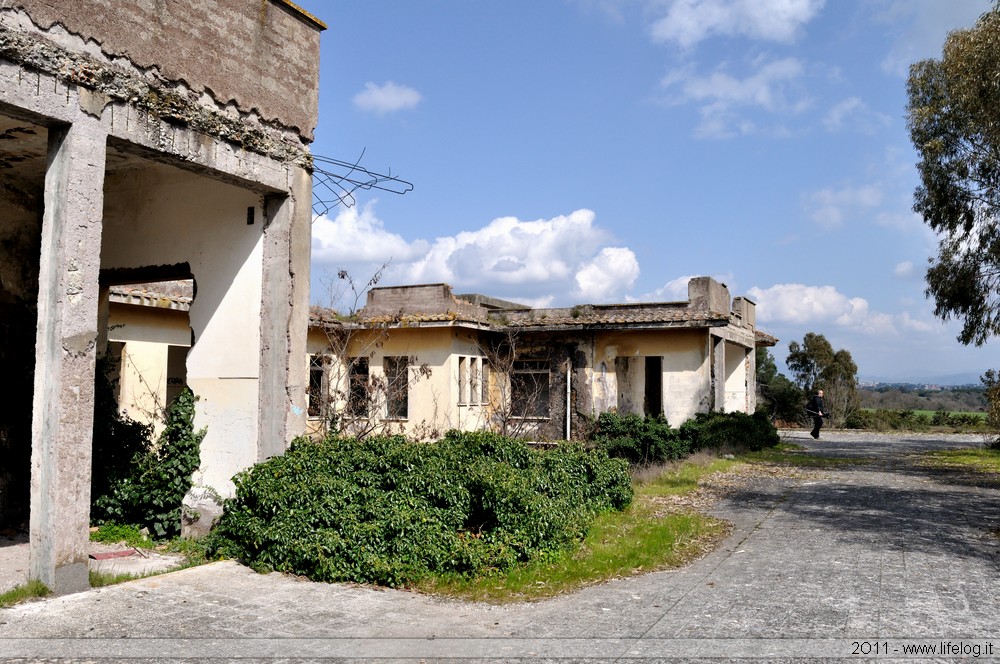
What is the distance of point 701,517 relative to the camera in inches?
380

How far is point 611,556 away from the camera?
748 cm

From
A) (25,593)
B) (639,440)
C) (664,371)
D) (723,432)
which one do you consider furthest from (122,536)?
(664,371)

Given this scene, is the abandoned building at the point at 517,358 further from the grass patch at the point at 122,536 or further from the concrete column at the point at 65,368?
the concrete column at the point at 65,368

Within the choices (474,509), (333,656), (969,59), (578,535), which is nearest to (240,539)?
(474,509)

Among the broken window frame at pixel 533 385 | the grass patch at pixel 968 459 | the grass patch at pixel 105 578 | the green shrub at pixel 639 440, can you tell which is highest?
the broken window frame at pixel 533 385

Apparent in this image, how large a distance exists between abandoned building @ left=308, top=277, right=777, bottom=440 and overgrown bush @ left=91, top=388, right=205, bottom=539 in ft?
32.2

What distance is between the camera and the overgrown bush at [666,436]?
57.8 ft

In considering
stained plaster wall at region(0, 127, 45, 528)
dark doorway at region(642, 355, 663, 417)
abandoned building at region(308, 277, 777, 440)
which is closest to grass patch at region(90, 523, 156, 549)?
stained plaster wall at region(0, 127, 45, 528)

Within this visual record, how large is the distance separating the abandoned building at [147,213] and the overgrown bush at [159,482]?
0.19 metres

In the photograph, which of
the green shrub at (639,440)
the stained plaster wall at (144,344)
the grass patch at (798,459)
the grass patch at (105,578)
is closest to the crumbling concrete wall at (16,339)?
the grass patch at (105,578)

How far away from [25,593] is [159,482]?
2.52 metres

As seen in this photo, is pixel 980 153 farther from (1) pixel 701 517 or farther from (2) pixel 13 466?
(2) pixel 13 466

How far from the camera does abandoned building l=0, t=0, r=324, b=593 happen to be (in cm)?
603

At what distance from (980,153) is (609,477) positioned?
1461 cm
